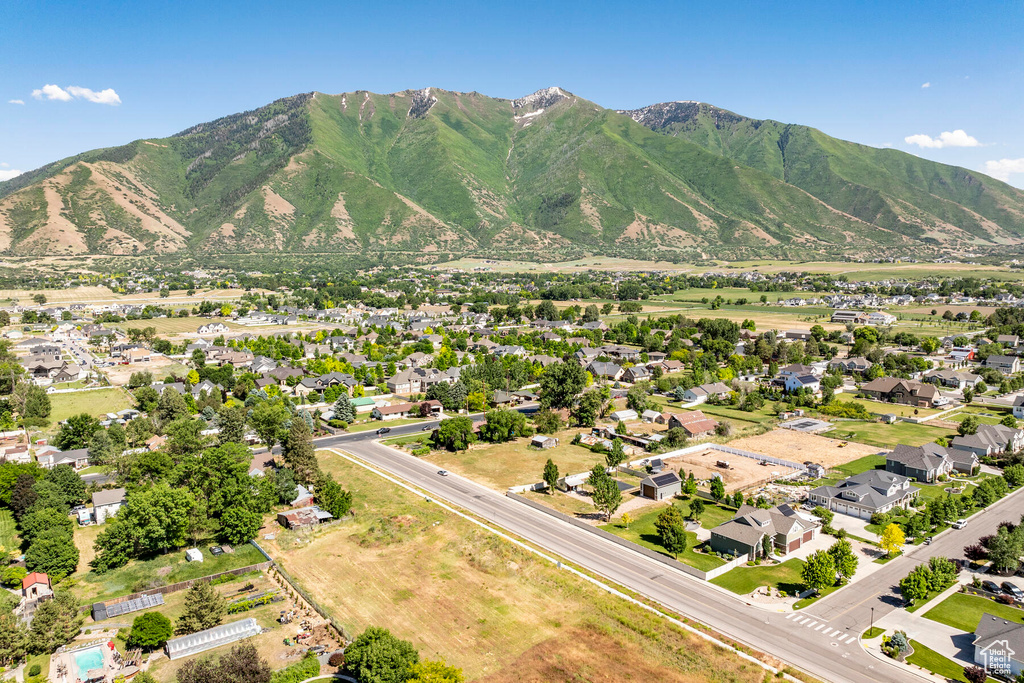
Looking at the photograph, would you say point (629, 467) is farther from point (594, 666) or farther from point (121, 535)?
point (121, 535)

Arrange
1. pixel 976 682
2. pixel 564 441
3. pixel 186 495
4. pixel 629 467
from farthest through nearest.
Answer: pixel 564 441, pixel 629 467, pixel 186 495, pixel 976 682

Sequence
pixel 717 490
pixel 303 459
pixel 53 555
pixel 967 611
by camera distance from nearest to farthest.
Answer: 1. pixel 967 611
2. pixel 53 555
3. pixel 717 490
4. pixel 303 459

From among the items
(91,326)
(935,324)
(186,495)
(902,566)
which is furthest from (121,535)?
(935,324)

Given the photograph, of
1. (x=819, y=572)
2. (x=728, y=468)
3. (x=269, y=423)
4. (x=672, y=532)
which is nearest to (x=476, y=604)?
(x=672, y=532)

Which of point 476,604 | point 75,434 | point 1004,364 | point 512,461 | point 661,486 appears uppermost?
point 1004,364

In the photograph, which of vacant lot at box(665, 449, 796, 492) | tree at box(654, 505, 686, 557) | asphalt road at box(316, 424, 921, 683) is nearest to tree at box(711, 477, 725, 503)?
vacant lot at box(665, 449, 796, 492)

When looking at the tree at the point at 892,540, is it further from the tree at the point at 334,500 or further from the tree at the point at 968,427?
the tree at the point at 334,500

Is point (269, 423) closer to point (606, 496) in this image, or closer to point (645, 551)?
point (606, 496)
